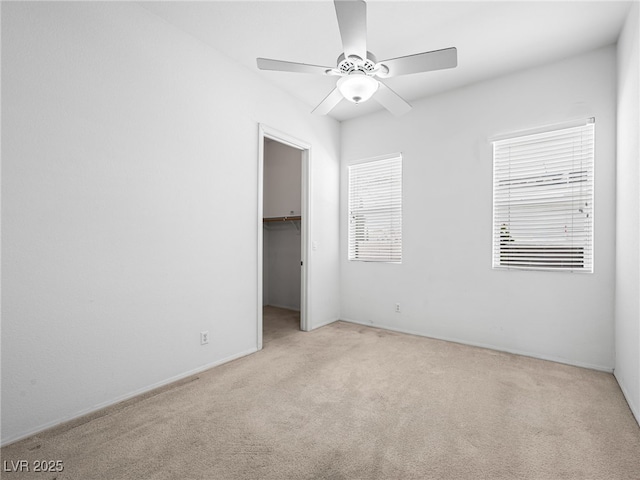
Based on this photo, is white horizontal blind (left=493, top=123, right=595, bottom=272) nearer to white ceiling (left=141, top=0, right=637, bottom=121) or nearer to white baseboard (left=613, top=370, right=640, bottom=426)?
white ceiling (left=141, top=0, right=637, bottom=121)

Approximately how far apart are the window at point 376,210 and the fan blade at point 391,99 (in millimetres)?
1537

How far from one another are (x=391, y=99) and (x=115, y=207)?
2.20 meters

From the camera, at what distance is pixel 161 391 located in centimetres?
248

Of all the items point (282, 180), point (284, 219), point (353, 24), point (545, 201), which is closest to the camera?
point (353, 24)

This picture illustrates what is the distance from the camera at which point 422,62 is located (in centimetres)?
206

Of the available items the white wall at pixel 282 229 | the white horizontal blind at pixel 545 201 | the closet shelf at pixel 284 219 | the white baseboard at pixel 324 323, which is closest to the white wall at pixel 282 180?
the white wall at pixel 282 229

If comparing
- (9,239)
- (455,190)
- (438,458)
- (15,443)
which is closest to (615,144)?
(455,190)

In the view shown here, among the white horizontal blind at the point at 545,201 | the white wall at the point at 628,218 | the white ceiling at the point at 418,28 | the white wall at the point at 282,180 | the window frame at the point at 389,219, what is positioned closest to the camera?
the white wall at the point at 628,218

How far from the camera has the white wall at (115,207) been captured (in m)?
1.90

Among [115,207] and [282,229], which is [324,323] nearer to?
[282,229]

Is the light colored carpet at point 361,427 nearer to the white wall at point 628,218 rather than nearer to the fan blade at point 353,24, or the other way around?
the white wall at point 628,218

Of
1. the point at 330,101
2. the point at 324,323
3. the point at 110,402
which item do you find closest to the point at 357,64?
the point at 330,101

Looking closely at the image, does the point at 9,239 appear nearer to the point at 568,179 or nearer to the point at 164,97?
the point at 164,97

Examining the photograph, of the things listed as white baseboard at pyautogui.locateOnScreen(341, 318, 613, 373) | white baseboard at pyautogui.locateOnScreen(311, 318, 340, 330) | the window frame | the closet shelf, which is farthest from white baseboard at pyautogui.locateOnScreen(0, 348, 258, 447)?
the closet shelf
